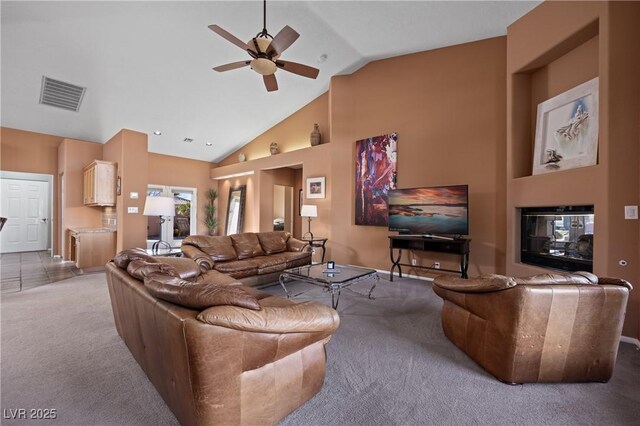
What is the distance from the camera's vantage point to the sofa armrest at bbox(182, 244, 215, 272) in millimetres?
3669

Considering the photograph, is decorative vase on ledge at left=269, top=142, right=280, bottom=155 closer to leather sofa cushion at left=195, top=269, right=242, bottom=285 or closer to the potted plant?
the potted plant

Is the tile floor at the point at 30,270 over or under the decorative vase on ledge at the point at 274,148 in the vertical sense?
under

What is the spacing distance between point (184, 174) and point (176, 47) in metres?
4.76

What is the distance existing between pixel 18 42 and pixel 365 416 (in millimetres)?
6286

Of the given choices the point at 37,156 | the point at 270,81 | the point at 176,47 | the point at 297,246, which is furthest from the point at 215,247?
the point at 37,156

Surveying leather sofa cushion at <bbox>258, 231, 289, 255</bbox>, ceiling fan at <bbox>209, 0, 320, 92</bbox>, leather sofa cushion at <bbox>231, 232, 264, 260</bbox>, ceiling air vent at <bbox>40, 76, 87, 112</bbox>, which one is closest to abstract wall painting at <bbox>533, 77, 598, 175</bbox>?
ceiling fan at <bbox>209, 0, 320, 92</bbox>

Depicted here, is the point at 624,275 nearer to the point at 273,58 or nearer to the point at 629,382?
the point at 629,382

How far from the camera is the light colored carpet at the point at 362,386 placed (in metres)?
1.61

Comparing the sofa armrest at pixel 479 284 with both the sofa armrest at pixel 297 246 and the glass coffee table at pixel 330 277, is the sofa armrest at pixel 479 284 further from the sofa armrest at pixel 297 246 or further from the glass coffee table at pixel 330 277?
the sofa armrest at pixel 297 246

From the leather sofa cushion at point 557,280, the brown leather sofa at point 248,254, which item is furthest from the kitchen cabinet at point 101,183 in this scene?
the leather sofa cushion at point 557,280

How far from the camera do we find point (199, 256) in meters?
3.77

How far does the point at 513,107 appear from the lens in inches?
153

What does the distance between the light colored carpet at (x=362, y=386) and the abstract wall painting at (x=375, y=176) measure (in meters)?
2.77

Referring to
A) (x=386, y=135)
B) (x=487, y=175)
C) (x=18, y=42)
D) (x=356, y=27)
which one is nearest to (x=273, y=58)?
(x=356, y=27)
